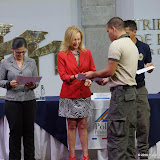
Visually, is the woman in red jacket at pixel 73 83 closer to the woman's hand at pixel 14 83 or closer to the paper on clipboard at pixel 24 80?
the paper on clipboard at pixel 24 80

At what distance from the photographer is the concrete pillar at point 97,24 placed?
4.99 m

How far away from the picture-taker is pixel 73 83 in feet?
9.63

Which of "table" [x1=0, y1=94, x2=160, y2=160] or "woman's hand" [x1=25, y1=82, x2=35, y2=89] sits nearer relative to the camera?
"woman's hand" [x1=25, y1=82, x2=35, y2=89]

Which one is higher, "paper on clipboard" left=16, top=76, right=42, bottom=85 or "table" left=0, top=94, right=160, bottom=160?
"paper on clipboard" left=16, top=76, right=42, bottom=85

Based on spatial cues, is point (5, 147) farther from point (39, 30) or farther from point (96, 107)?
point (39, 30)

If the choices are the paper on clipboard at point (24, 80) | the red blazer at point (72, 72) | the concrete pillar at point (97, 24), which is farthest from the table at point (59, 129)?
the concrete pillar at point (97, 24)

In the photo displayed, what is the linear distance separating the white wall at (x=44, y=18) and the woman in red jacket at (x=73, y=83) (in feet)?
7.43

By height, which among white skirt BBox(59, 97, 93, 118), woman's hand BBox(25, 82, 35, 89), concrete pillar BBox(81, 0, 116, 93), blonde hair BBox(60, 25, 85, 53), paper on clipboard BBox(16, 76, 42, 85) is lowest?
white skirt BBox(59, 97, 93, 118)

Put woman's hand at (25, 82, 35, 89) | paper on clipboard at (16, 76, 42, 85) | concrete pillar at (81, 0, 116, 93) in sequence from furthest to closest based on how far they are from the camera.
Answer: concrete pillar at (81, 0, 116, 93)
woman's hand at (25, 82, 35, 89)
paper on clipboard at (16, 76, 42, 85)

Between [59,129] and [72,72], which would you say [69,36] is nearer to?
[72,72]

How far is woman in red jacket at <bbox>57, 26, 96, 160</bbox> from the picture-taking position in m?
2.93

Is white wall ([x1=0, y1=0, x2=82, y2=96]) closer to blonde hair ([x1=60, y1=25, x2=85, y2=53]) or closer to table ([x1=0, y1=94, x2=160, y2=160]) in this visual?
table ([x1=0, y1=94, x2=160, y2=160])

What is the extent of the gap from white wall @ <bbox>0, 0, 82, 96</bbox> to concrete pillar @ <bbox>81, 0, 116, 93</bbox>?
28cm

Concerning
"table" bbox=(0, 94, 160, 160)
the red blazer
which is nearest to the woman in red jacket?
the red blazer
